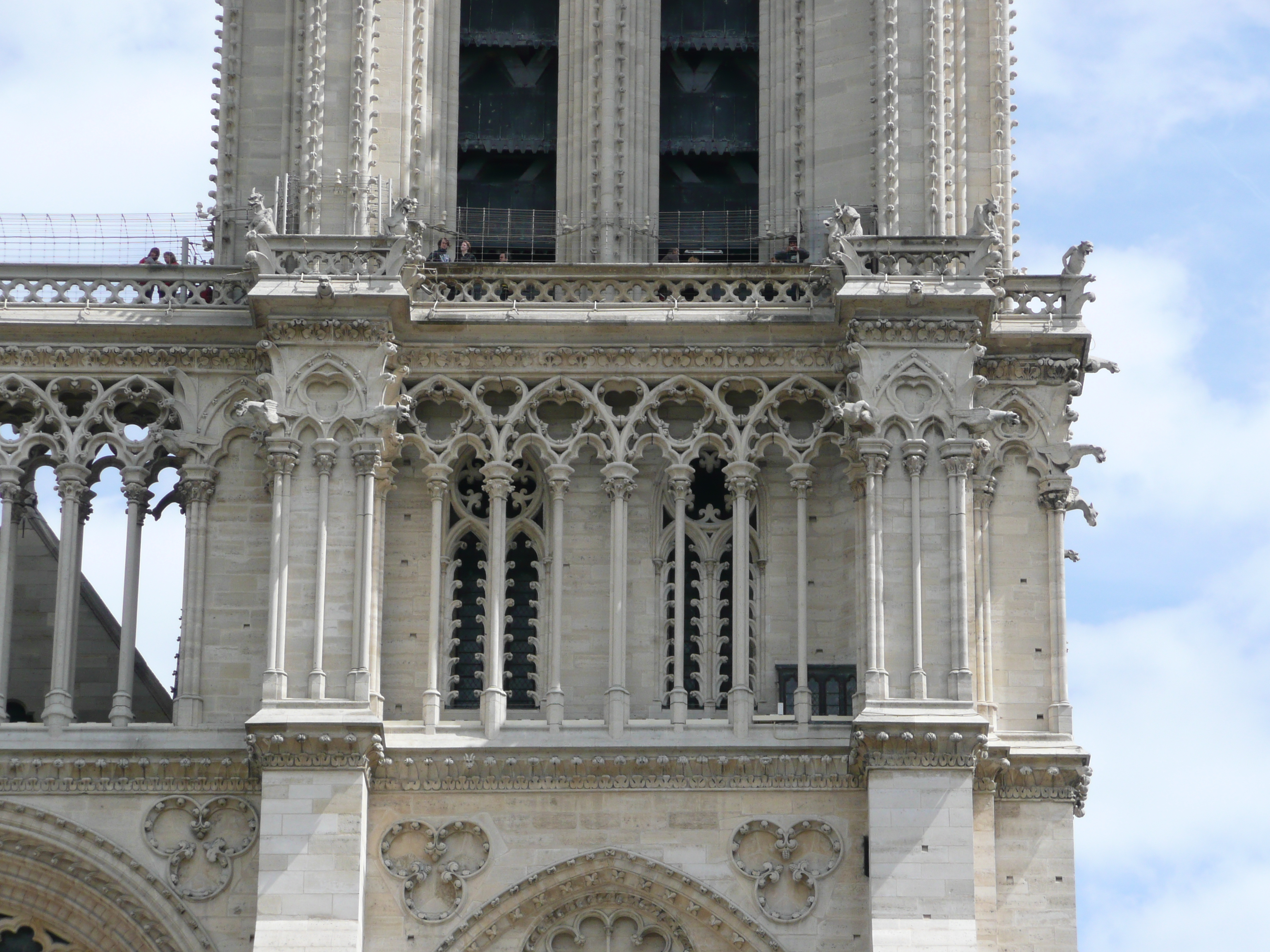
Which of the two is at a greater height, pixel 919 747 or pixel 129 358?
pixel 129 358

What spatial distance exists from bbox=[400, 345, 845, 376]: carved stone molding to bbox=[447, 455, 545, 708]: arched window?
107cm

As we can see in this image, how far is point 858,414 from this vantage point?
43812mm

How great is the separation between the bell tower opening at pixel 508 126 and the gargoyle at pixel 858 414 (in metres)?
4.96

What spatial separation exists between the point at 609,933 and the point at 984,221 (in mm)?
8659

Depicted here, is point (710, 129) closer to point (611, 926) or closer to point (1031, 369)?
point (1031, 369)

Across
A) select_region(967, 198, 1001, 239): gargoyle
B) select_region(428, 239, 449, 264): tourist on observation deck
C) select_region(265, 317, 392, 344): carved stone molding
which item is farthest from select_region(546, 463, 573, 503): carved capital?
select_region(967, 198, 1001, 239): gargoyle

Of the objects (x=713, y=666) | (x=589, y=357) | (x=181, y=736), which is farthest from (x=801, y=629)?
(x=181, y=736)

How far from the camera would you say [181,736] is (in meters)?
43.7

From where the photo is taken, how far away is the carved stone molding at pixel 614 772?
43250 millimetres

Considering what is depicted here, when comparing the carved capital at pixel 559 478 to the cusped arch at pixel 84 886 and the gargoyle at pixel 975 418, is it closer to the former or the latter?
the gargoyle at pixel 975 418

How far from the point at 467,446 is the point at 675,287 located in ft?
9.50

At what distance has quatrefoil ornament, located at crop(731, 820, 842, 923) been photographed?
42.9 m

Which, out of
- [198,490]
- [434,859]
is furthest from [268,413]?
[434,859]

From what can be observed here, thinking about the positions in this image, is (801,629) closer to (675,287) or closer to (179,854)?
(675,287)
